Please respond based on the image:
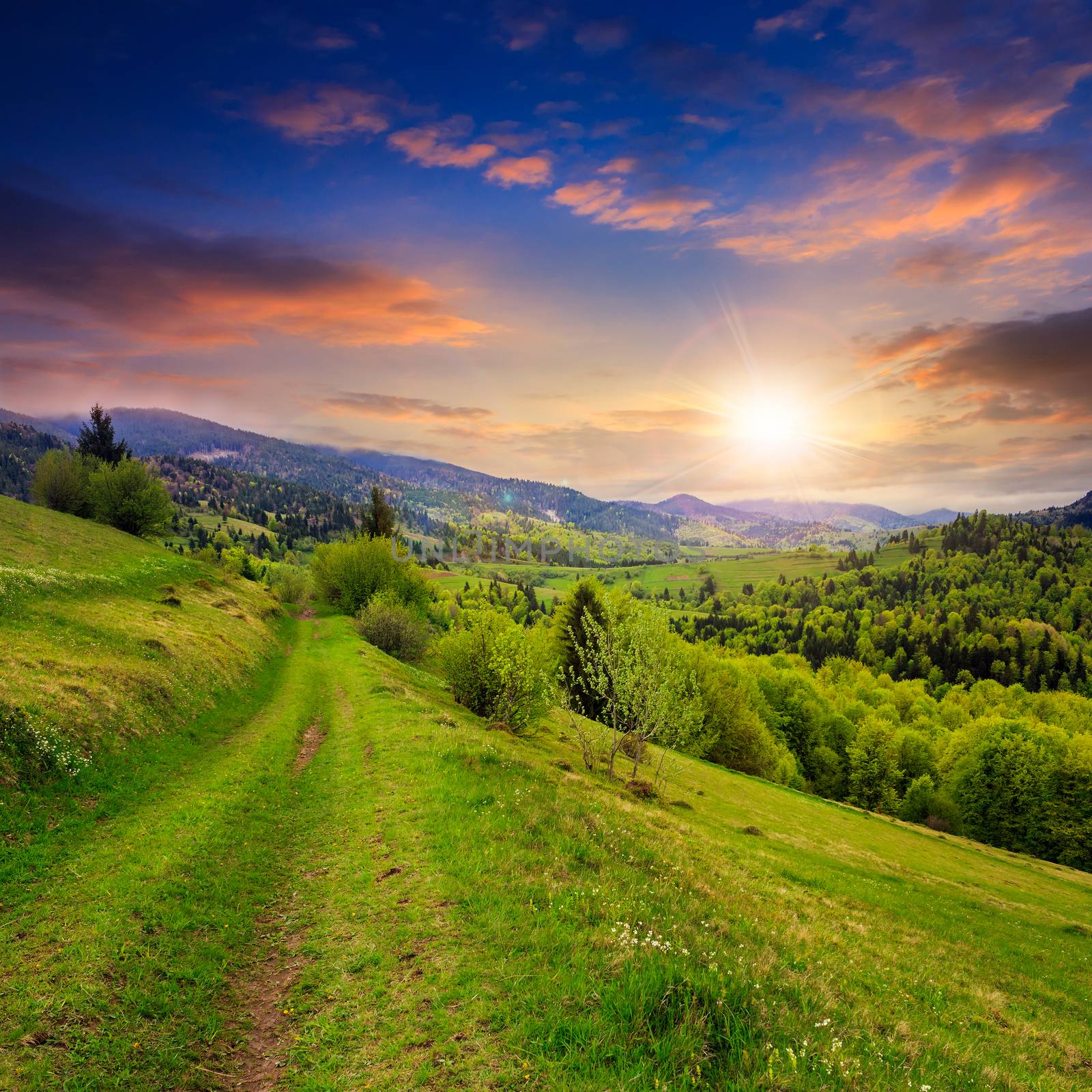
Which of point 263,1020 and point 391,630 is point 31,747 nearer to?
point 263,1020

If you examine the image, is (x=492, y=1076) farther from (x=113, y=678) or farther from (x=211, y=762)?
(x=113, y=678)

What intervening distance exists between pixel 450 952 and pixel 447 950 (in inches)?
3.7

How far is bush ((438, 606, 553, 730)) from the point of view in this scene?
4216 centimetres

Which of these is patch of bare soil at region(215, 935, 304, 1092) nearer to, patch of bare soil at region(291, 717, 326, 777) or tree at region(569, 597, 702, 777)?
patch of bare soil at region(291, 717, 326, 777)

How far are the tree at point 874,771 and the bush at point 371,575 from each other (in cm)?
8358

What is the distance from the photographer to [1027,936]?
2780 cm

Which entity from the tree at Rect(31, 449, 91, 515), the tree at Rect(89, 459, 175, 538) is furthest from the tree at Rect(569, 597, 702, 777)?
the tree at Rect(31, 449, 91, 515)

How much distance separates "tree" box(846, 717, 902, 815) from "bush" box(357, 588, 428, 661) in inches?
3153

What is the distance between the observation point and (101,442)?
10638 cm

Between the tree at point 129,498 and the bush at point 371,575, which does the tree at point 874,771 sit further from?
the tree at point 129,498

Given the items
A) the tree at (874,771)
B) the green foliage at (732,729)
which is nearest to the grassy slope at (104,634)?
the green foliage at (732,729)

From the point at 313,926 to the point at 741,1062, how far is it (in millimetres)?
9621

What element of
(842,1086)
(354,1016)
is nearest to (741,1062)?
(842,1086)

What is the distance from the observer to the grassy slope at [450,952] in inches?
284
